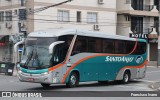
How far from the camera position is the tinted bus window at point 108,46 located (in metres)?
25.9

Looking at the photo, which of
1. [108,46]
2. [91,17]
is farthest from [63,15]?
[108,46]

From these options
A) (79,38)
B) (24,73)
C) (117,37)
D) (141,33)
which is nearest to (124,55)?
(117,37)

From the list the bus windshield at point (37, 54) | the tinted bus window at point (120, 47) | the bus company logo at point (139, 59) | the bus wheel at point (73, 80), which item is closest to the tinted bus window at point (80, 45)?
the bus wheel at point (73, 80)

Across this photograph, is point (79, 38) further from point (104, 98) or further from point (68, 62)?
point (104, 98)

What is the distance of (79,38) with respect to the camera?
23625mm

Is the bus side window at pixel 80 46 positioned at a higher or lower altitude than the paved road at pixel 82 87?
higher

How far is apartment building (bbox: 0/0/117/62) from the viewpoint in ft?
159

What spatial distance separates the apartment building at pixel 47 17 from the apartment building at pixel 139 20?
9.09 ft

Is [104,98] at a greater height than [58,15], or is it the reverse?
[58,15]

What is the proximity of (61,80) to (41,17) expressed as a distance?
26.7 meters

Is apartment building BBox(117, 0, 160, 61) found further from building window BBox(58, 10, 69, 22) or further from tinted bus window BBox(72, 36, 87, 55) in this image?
tinted bus window BBox(72, 36, 87, 55)

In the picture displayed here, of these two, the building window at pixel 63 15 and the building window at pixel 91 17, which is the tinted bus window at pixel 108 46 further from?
the building window at pixel 91 17

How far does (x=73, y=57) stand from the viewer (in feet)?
75.8

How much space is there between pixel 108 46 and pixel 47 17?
23430 mm
